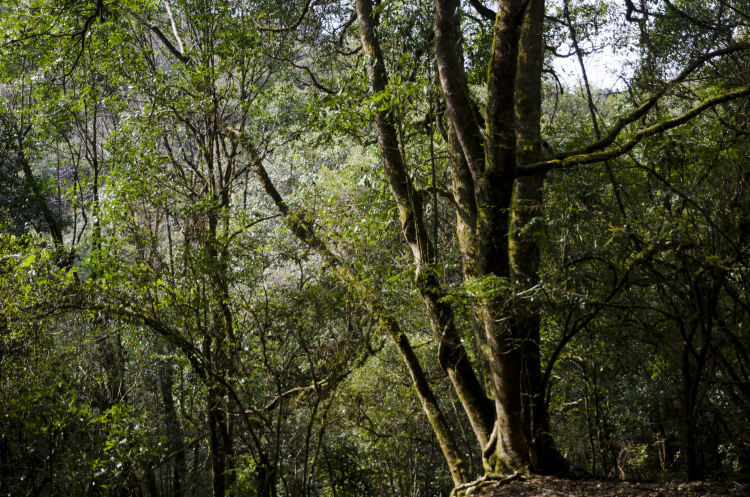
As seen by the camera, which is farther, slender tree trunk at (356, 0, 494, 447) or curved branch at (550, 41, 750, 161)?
slender tree trunk at (356, 0, 494, 447)

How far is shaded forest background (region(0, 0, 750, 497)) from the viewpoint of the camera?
349cm

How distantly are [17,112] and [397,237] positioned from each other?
795cm

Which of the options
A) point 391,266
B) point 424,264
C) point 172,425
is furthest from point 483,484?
point 172,425

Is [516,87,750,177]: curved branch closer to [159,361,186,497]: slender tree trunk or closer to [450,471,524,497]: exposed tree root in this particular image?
[450,471,524,497]: exposed tree root

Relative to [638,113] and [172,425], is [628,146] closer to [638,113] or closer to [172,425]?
[638,113]

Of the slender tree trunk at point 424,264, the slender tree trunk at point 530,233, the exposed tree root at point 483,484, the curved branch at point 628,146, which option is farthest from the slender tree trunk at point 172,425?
the curved branch at point 628,146

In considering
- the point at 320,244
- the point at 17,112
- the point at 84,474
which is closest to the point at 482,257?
the point at 320,244

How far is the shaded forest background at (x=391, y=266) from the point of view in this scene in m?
3.49

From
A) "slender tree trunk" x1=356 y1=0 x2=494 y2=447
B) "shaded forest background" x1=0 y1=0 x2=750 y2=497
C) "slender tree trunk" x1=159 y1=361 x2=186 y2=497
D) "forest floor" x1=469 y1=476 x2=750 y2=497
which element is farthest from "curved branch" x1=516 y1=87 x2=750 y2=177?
"slender tree trunk" x1=159 y1=361 x2=186 y2=497

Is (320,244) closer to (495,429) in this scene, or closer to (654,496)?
(495,429)

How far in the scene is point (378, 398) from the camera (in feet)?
28.8

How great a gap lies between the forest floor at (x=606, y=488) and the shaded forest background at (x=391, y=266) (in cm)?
16

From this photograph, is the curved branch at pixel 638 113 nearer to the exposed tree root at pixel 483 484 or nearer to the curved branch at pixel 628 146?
the curved branch at pixel 628 146

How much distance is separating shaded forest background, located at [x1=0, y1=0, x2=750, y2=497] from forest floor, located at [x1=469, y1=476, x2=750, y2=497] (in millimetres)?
163
